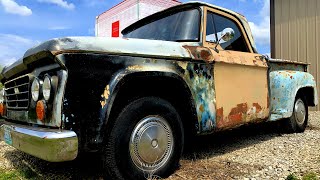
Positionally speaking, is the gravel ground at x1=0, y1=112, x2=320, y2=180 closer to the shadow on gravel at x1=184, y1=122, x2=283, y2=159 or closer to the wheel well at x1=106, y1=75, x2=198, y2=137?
the shadow on gravel at x1=184, y1=122, x2=283, y2=159

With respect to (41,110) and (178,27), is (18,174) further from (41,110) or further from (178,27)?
(178,27)

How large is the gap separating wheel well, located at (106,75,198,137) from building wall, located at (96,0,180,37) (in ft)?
28.7

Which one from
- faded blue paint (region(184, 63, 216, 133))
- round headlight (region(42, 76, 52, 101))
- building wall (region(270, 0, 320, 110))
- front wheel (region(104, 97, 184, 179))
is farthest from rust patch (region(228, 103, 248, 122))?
building wall (region(270, 0, 320, 110))

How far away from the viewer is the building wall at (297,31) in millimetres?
8297

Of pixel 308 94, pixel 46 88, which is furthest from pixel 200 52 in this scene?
pixel 308 94

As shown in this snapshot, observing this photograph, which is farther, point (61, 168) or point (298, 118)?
point (298, 118)

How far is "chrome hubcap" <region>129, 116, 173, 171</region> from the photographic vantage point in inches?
99.7

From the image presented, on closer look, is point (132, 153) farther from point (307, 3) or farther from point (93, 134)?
point (307, 3)

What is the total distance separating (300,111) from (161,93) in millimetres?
3149

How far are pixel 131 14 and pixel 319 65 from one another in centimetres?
659

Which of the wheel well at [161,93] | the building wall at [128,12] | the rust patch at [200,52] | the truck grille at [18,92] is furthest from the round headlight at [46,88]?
the building wall at [128,12]

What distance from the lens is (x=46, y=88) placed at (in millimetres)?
2346

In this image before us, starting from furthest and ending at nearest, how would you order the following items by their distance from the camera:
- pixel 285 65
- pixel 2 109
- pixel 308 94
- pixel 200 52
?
pixel 308 94, pixel 285 65, pixel 2 109, pixel 200 52

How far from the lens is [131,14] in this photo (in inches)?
465
